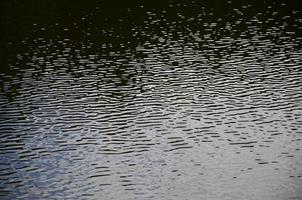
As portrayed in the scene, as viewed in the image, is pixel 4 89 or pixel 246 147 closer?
pixel 246 147

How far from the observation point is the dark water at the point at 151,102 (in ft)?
89.1

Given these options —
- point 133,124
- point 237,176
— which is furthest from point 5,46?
point 237,176

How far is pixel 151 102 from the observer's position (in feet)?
117

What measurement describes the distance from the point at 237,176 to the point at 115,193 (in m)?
6.17

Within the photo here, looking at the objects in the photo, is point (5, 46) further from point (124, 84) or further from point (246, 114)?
point (246, 114)

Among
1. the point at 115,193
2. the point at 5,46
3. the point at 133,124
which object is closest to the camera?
the point at 115,193

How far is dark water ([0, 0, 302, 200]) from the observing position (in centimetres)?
2717

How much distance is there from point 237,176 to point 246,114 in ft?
23.8

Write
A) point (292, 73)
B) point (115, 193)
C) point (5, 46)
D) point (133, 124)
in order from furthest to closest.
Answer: point (5, 46) < point (292, 73) < point (133, 124) < point (115, 193)

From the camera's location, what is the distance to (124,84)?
125 feet

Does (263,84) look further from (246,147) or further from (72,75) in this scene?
(72,75)

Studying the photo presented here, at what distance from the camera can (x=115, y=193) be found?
26.0m

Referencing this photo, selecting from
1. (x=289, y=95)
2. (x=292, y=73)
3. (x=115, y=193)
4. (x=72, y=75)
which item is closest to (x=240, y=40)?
(x=292, y=73)

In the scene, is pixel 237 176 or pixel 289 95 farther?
pixel 289 95
